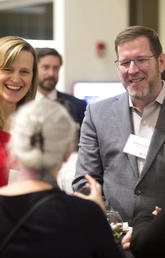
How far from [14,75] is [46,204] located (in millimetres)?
1361

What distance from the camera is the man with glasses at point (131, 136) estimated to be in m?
2.45

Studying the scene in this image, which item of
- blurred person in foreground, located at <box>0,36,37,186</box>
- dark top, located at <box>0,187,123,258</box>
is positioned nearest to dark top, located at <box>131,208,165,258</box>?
dark top, located at <box>0,187,123,258</box>

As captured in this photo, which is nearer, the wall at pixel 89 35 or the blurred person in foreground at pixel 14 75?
the blurred person in foreground at pixel 14 75

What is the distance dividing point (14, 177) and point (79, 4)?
4.94 metres

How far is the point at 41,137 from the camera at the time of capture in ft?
4.93

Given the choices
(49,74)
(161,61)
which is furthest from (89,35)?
(161,61)

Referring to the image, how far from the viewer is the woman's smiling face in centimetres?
265

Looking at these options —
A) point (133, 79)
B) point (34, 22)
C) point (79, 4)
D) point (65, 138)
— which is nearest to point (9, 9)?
point (34, 22)

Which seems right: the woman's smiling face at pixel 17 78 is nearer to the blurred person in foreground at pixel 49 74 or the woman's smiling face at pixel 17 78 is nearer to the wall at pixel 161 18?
the blurred person in foreground at pixel 49 74

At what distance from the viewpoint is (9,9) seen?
7.74 m

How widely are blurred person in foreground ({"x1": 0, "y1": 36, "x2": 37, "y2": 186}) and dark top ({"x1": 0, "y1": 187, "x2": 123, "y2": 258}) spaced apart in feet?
3.47

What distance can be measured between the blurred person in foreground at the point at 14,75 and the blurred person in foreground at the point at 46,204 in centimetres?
99

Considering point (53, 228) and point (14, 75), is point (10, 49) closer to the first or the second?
point (14, 75)

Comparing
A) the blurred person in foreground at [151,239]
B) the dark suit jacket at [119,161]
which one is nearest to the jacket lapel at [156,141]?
the dark suit jacket at [119,161]
